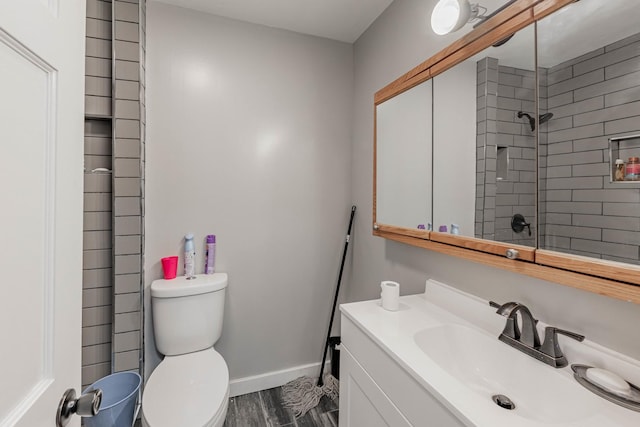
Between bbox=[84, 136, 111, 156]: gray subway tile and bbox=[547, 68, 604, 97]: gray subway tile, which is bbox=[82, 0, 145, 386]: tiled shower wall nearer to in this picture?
bbox=[84, 136, 111, 156]: gray subway tile

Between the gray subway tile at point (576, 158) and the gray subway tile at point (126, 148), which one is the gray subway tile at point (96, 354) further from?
the gray subway tile at point (576, 158)

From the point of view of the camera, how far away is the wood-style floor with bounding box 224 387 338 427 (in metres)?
1.67

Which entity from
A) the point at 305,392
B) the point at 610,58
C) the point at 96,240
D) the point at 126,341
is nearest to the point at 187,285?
the point at 126,341

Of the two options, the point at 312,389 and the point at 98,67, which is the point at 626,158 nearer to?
the point at 312,389

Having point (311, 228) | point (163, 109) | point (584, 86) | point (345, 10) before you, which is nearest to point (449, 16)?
point (584, 86)

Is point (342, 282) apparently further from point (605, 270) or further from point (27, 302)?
point (27, 302)

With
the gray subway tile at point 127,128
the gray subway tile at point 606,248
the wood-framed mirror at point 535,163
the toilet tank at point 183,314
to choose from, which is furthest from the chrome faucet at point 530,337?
the gray subway tile at point 127,128

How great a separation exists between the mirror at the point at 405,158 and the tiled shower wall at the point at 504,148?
0.28 meters

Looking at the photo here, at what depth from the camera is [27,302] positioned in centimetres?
47

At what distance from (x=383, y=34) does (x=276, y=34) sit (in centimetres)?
70

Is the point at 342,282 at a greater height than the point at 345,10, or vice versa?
the point at 345,10

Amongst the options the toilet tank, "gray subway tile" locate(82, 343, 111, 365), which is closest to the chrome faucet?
the toilet tank

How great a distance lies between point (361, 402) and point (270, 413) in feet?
3.02

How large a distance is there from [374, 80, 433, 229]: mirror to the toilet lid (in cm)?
115
